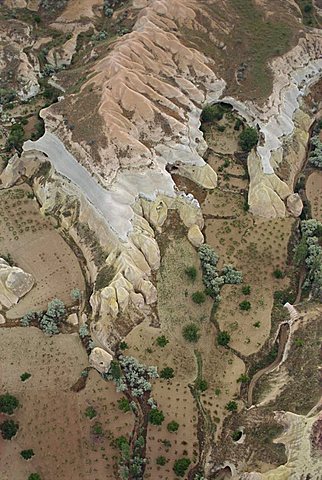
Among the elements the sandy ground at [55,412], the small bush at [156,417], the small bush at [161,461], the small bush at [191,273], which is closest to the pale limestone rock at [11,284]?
the sandy ground at [55,412]

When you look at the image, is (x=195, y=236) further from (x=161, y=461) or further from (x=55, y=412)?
(x=161, y=461)

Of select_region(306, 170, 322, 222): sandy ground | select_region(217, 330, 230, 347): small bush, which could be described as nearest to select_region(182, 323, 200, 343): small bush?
select_region(217, 330, 230, 347): small bush

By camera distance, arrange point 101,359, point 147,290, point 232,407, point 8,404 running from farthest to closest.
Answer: point 147,290 < point 101,359 < point 232,407 < point 8,404


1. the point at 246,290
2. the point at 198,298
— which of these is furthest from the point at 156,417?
the point at 246,290

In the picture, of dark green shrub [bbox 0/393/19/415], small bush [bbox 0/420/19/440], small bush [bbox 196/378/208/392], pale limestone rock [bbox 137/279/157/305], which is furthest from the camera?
pale limestone rock [bbox 137/279/157/305]

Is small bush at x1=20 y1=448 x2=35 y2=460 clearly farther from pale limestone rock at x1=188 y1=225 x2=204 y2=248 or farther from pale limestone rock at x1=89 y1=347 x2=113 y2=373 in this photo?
pale limestone rock at x1=188 y1=225 x2=204 y2=248

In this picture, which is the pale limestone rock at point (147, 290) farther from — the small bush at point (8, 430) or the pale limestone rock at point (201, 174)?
the small bush at point (8, 430)

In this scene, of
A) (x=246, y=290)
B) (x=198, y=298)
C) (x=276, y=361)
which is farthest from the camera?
(x=246, y=290)
